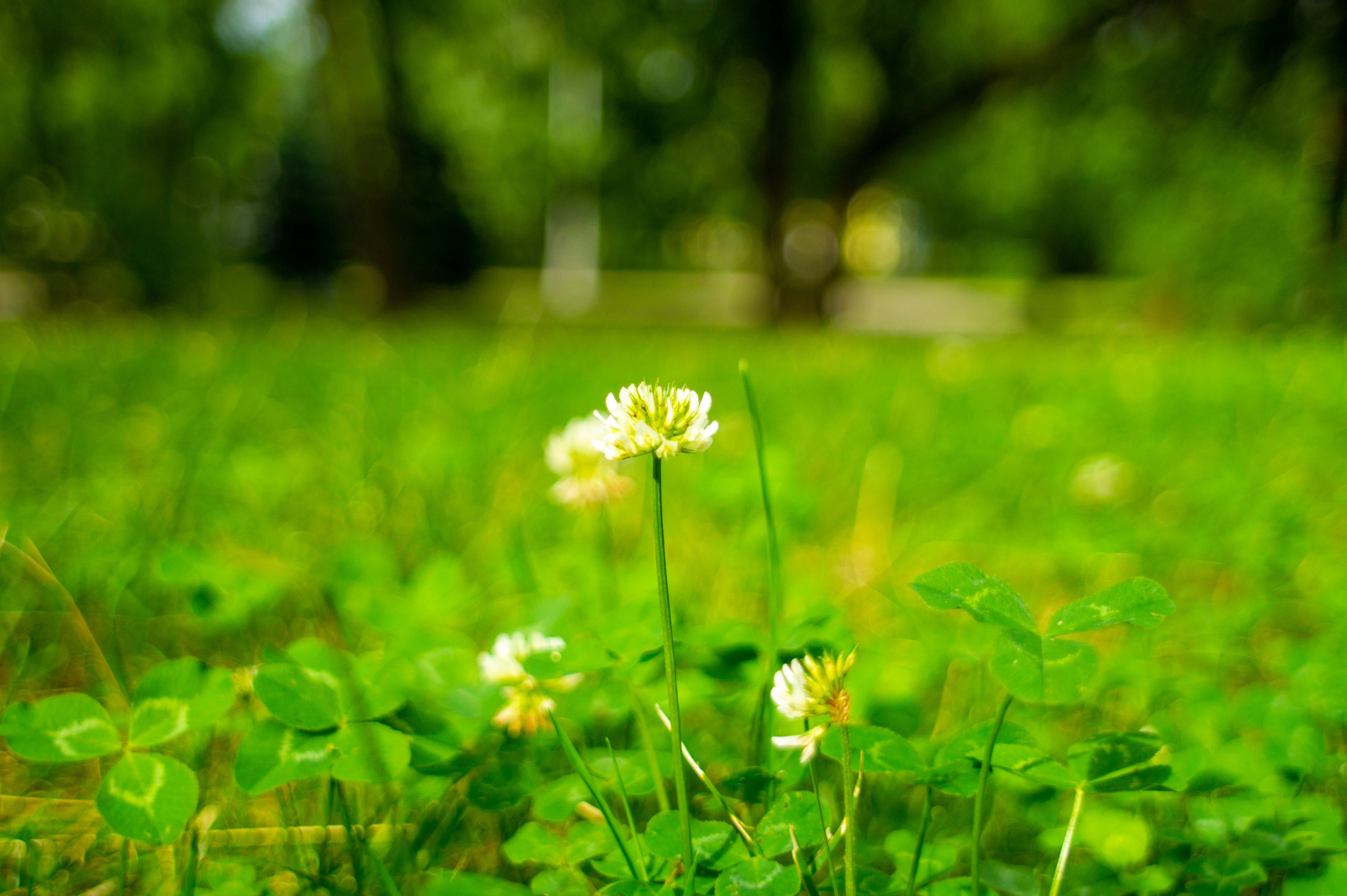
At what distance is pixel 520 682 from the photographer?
83 centimetres

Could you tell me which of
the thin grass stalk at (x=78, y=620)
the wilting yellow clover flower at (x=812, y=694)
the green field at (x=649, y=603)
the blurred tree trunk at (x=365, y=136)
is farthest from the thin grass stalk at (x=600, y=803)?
the blurred tree trunk at (x=365, y=136)

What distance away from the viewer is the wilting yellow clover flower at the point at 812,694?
60 centimetres

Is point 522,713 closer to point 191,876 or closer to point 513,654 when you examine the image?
point 513,654

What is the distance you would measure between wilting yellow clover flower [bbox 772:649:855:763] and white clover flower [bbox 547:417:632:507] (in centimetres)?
47

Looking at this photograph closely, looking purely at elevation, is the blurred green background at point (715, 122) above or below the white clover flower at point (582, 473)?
above

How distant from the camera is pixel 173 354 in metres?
3.46

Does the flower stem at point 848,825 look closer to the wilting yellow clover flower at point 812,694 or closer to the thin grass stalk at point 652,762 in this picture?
the wilting yellow clover flower at point 812,694

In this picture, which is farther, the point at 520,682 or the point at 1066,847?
the point at 520,682

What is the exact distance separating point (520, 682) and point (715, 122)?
11546mm

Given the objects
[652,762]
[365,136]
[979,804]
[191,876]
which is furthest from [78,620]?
[365,136]

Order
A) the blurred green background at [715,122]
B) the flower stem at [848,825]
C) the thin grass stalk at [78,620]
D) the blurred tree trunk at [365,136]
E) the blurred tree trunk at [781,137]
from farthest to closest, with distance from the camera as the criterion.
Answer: the blurred tree trunk at [781,137], the blurred tree trunk at [365,136], the blurred green background at [715,122], the thin grass stalk at [78,620], the flower stem at [848,825]

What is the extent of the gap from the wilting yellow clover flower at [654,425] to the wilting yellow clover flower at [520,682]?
0.26 metres

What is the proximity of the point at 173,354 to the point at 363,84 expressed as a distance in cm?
722

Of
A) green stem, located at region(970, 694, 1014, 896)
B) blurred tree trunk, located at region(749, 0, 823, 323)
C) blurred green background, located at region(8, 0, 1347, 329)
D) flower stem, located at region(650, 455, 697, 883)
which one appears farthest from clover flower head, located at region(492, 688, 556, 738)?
blurred tree trunk, located at region(749, 0, 823, 323)
